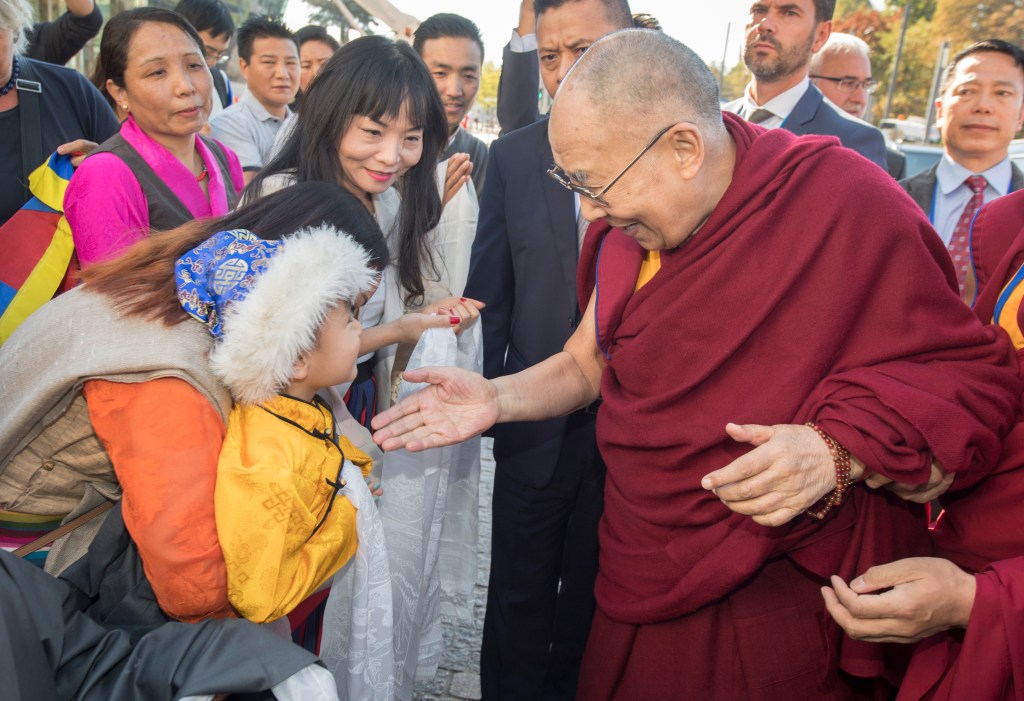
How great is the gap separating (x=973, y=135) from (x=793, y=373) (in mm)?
2703

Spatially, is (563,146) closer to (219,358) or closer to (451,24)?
(219,358)

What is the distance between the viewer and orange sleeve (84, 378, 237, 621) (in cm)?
144

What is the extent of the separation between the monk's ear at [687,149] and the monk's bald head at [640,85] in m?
0.03

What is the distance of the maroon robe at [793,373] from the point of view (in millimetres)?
1548

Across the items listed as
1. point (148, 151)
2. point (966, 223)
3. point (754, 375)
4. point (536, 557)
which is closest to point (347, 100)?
point (148, 151)

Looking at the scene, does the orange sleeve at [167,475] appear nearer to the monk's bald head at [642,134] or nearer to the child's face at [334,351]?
the child's face at [334,351]

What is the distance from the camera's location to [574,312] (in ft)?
8.45

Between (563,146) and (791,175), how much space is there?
1.60 ft

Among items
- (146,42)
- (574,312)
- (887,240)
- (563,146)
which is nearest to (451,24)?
(146,42)

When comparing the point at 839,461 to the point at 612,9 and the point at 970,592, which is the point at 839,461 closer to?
the point at 970,592

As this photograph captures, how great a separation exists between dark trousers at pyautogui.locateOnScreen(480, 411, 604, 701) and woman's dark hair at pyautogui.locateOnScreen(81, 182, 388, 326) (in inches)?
40.8

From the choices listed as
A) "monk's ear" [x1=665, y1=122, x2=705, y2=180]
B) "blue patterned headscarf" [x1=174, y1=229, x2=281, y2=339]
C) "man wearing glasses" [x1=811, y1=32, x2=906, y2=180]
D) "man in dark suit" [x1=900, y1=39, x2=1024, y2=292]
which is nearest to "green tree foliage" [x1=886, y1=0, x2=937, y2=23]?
"man wearing glasses" [x1=811, y1=32, x2=906, y2=180]

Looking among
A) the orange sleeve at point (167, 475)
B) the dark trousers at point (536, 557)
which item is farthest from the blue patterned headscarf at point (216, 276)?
the dark trousers at point (536, 557)

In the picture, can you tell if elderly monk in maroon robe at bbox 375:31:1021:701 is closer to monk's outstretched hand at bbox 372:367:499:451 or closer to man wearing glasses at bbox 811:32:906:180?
monk's outstretched hand at bbox 372:367:499:451
